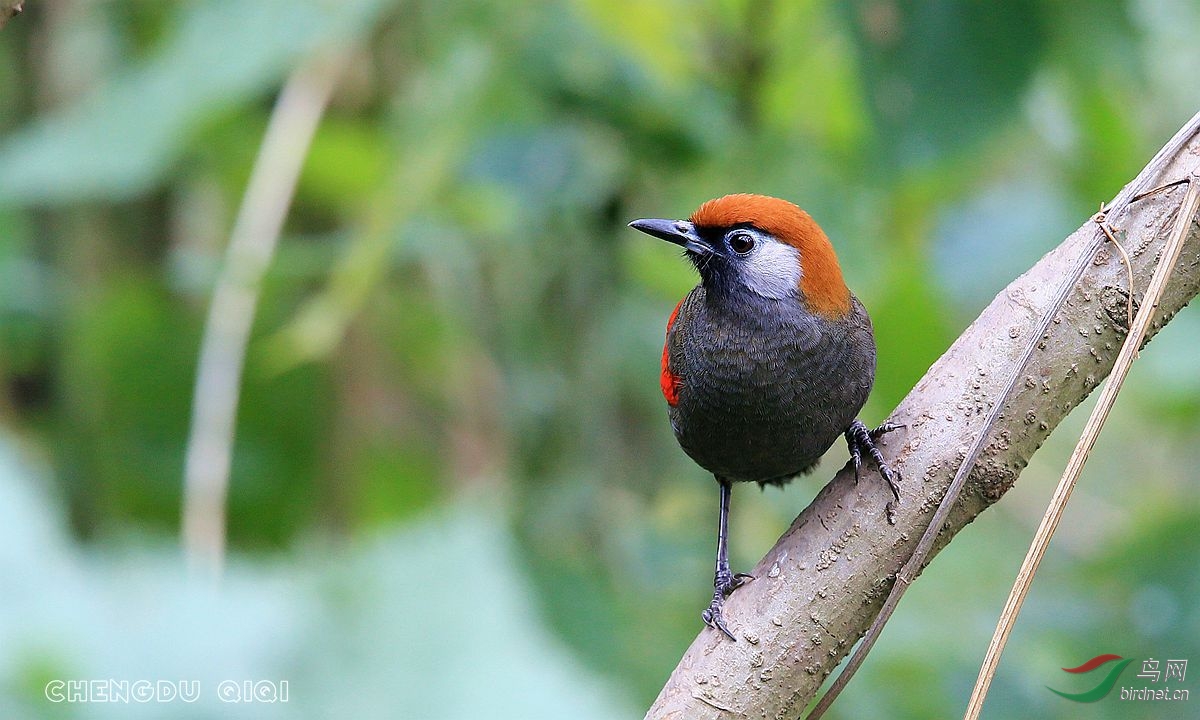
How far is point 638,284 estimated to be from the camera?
3.46 m

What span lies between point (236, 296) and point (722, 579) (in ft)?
6.09

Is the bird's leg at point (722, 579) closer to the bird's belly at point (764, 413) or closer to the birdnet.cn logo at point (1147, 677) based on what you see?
the bird's belly at point (764, 413)

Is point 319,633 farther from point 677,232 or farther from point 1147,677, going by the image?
point 1147,677

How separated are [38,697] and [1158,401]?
13.1 feet

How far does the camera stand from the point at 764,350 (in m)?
2.21

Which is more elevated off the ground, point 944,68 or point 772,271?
point 944,68

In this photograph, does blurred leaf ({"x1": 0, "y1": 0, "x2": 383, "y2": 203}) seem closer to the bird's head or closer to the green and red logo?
the bird's head

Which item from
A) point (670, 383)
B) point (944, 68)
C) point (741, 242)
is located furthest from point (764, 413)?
point (944, 68)

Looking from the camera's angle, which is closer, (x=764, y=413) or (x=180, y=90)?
(x=764, y=413)

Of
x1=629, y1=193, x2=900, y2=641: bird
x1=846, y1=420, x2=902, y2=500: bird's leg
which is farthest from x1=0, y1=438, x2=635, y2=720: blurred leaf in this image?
x1=846, y1=420, x2=902, y2=500: bird's leg

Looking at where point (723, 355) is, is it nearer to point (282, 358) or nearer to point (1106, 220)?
point (1106, 220)

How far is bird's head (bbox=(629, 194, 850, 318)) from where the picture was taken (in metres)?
2.19

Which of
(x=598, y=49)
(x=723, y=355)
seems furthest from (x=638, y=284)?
(x=723, y=355)

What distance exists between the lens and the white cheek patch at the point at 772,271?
2238 millimetres
